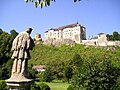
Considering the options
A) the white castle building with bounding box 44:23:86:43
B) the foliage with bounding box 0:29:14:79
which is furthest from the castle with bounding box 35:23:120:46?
the foliage with bounding box 0:29:14:79

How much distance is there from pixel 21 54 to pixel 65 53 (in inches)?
2569

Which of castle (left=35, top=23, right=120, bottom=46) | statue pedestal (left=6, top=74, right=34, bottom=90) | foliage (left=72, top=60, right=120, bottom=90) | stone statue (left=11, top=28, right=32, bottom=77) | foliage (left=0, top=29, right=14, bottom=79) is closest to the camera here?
statue pedestal (left=6, top=74, right=34, bottom=90)

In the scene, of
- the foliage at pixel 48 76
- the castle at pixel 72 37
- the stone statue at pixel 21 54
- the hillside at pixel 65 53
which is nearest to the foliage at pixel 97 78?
the stone statue at pixel 21 54

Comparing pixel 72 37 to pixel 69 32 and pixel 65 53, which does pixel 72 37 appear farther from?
pixel 65 53

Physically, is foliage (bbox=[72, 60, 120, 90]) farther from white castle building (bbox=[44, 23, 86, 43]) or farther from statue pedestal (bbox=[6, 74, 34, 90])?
white castle building (bbox=[44, 23, 86, 43])

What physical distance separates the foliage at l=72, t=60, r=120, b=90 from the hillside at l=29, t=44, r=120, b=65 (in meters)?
42.4

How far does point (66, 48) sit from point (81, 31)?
21468 mm

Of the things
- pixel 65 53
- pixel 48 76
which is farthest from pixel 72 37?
pixel 48 76

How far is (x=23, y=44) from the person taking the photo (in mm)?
8516

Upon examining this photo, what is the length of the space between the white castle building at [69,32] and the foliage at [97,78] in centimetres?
7164

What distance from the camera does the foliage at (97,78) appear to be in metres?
20.2

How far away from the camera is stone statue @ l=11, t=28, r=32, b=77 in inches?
327

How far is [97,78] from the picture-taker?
67.1 ft

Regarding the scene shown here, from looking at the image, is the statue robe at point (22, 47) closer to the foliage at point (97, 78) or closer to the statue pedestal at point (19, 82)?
the statue pedestal at point (19, 82)
